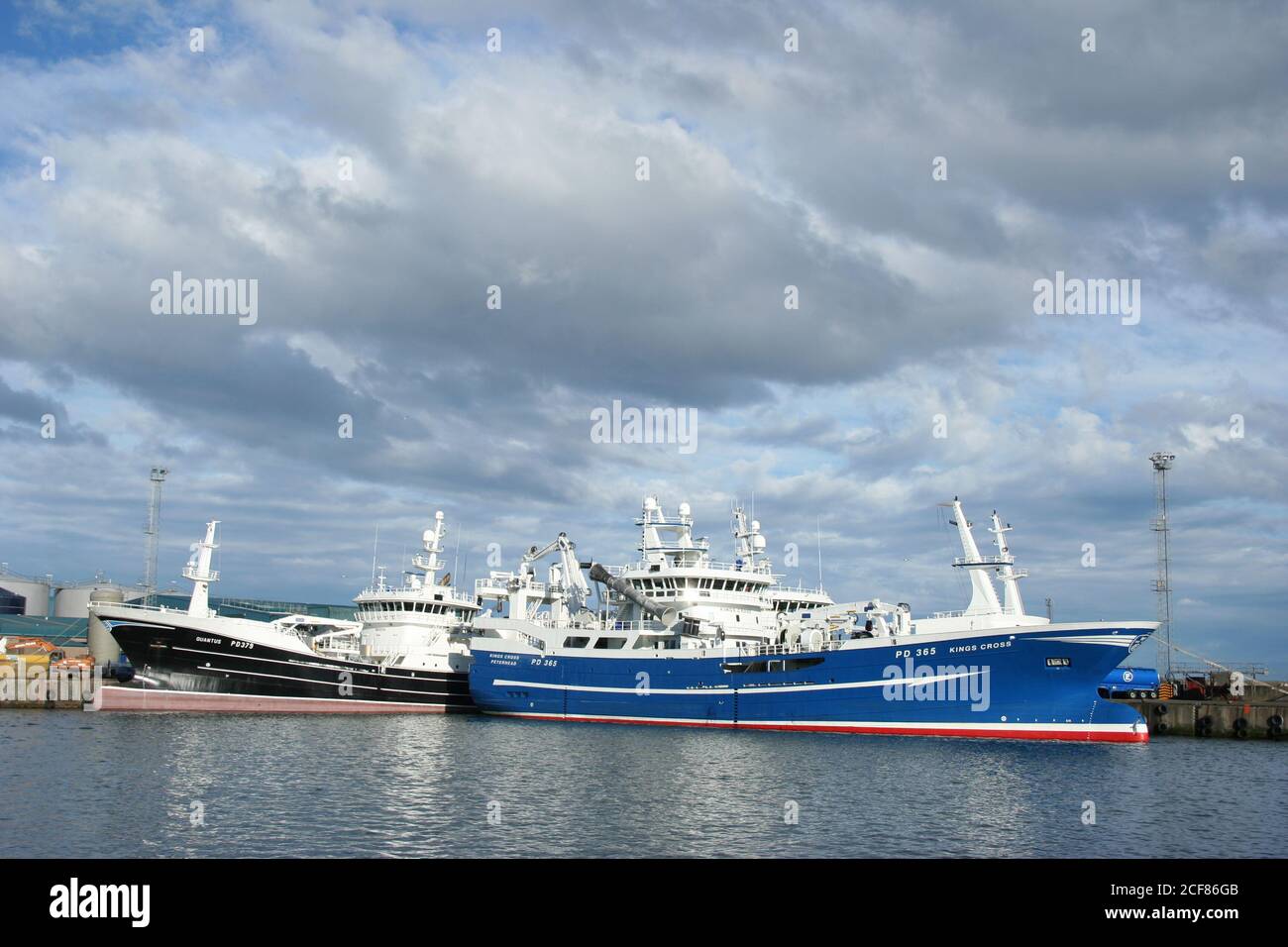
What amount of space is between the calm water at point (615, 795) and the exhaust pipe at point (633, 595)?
11.6 m

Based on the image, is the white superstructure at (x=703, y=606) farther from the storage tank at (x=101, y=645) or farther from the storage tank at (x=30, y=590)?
the storage tank at (x=30, y=590)

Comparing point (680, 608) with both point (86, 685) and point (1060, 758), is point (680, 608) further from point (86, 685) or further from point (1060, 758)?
point (86, 685)

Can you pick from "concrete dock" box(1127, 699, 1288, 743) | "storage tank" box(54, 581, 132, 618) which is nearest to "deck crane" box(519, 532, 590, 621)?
"concrete dock" box(1127, 699, 1288, 743)

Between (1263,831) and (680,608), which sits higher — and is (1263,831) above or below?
below

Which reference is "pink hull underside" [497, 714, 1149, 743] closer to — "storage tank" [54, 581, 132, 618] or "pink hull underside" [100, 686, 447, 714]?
"pink hull underside" [100, 686, 447, 714]

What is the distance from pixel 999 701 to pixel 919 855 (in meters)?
25.7

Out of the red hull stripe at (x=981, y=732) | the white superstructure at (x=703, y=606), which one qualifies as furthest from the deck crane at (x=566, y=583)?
the red hull stripe at (x=981, y=732)

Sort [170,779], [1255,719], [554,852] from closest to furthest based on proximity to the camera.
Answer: [554,852] → [170,779] → [1255,719]

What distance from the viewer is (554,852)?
23.5 m

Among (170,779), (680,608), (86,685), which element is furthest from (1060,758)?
(86,685)

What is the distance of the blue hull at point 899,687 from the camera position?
4600cm
